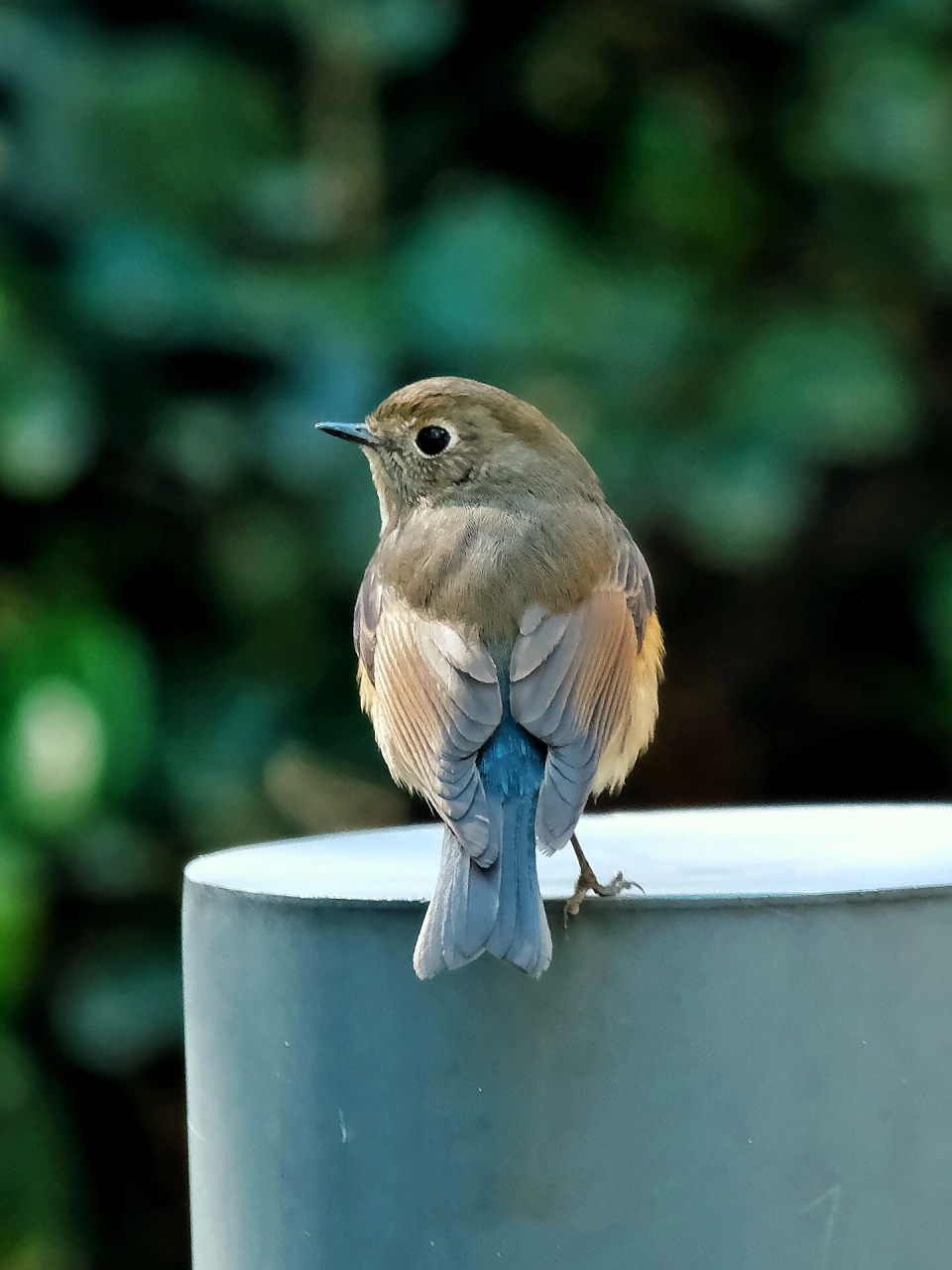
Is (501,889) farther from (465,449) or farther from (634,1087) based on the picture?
(465,449)

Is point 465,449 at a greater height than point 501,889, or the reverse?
point 465,449

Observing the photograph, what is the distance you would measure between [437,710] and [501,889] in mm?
508

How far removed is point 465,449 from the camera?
333 cm

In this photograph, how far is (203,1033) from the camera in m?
2.15

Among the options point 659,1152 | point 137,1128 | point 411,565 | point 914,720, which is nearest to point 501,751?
point 411,565

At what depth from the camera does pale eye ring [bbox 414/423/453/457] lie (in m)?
3.35

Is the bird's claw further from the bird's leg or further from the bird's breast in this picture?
the bird's breast

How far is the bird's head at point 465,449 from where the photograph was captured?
3299 millimetres

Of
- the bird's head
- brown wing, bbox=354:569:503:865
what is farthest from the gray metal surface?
the bird's head

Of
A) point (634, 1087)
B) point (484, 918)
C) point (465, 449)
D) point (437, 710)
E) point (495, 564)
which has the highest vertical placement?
point (465, 449)

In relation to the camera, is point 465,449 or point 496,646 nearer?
point 496,646

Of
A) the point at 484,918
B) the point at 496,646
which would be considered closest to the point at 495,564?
the point at 496,646

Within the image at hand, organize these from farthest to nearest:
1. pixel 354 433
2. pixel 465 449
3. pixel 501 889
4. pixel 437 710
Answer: pixel 354 433 < pixel 465 449 < pixel 437 710 < pixel 501 889

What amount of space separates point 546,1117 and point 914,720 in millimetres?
3177
